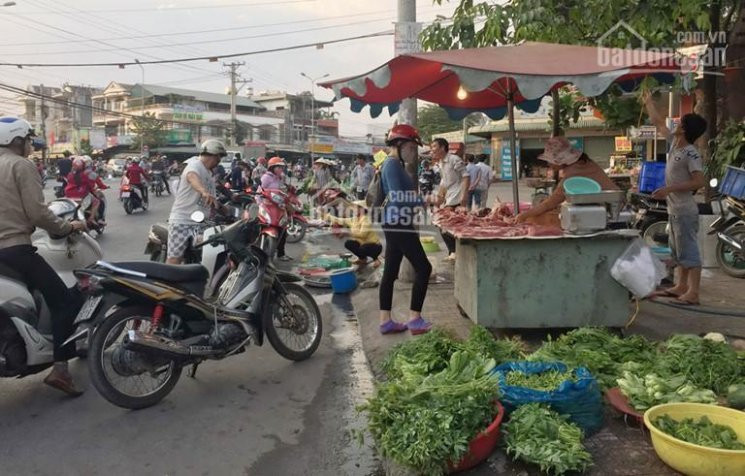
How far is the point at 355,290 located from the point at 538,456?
16.2 feet

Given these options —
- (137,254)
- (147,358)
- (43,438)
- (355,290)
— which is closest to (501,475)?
(147,358)

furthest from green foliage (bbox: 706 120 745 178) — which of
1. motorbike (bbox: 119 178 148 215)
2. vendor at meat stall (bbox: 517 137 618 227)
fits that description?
motorbike (bbox: 119 178 148 215)

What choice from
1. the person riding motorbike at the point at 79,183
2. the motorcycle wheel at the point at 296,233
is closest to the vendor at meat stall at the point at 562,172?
the motorcycle wheel at the point at 296,233

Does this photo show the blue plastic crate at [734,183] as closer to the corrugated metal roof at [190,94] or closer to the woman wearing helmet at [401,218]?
the woman wearing helmet at [401,218]

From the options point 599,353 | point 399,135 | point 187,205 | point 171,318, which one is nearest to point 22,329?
point 171,318

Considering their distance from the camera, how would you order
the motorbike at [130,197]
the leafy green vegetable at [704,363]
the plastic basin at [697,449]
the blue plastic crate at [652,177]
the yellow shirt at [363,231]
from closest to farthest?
the plastic basin at [697,449], the leafy green vegetable at [704,363], the yellow shirt at [363,231], the blue plastic crate at [652,177], the motorbike at [130,197]

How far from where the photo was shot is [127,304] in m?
3.89

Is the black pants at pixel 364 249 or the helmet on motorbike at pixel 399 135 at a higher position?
the helmet on motorbike at pixel 399 135

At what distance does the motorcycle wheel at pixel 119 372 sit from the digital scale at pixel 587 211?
3.12 m

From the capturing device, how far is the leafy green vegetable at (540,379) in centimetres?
326

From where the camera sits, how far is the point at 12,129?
12.7 feet

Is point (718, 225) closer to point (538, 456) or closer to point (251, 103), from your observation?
point (538, 456)

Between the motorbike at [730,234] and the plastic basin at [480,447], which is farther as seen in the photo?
the motorbike at [730,234]

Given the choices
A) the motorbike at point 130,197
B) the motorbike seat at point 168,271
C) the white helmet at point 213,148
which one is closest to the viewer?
the motorbike seat at point 168,271
